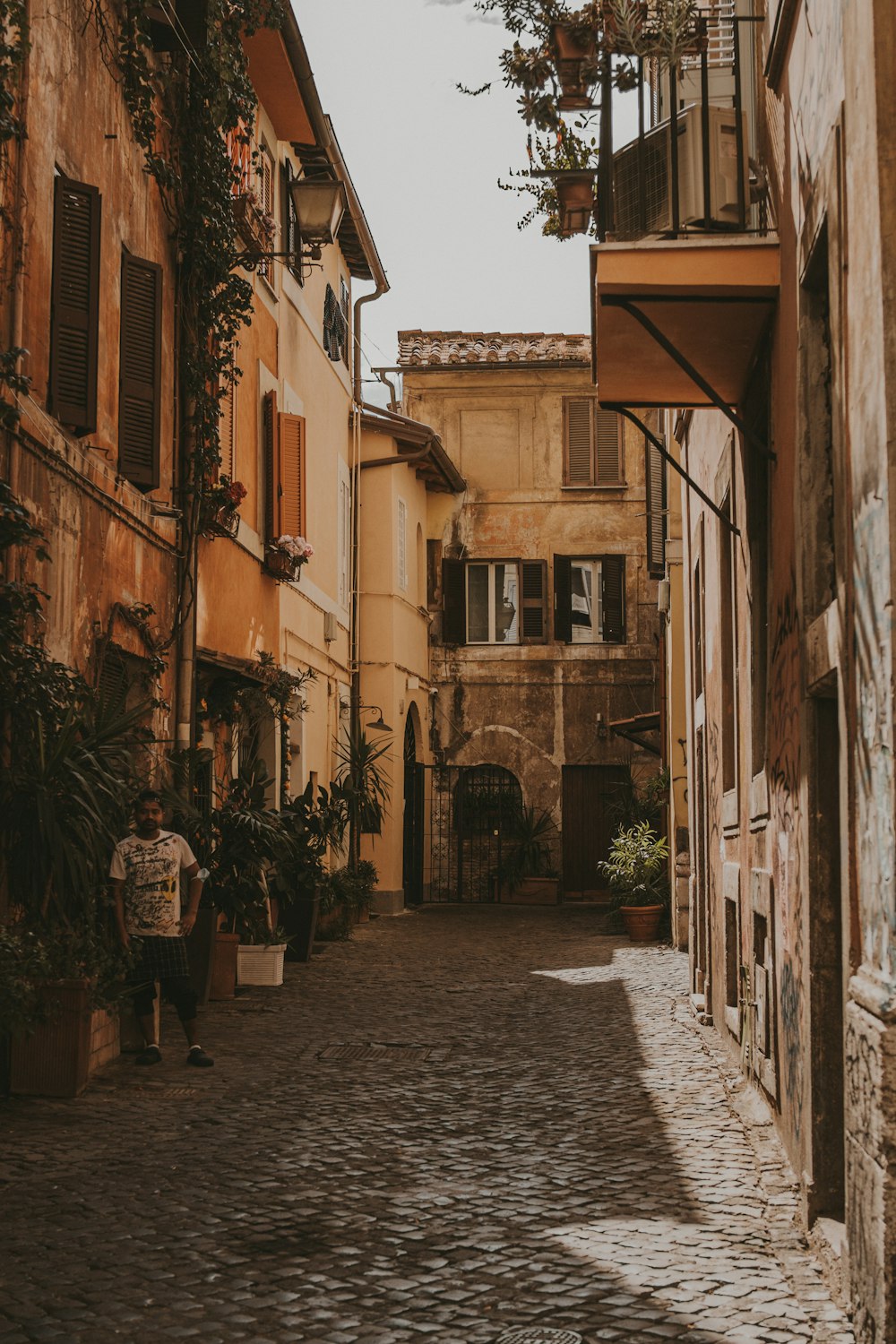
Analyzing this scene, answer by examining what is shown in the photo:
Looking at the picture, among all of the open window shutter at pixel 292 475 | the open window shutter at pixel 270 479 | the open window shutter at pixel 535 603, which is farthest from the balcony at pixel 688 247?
the open window shutter at pixel 535 603

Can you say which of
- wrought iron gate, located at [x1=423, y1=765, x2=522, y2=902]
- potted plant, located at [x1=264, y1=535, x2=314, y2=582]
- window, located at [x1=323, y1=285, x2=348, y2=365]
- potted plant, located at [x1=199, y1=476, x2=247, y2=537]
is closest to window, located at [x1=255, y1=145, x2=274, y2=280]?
potted plant, located at [x1=264, y1=535, x2=314, y2=582]

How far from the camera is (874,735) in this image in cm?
404

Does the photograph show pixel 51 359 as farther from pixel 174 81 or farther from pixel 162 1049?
pixel 162 1049

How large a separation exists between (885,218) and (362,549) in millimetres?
19034

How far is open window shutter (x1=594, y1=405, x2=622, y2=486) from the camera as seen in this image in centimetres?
2619

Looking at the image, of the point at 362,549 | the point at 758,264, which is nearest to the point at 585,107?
the point at 758,264

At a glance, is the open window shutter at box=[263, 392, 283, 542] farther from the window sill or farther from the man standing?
the window sill

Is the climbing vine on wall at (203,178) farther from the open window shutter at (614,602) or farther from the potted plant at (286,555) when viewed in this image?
the open window shutter at (614,602)

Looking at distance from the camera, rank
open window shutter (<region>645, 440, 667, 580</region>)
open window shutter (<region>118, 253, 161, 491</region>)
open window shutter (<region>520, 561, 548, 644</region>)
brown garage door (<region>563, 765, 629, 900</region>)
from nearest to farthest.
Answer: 1. open window shutter (<region>118, 253, 161, 491</region>)
2. open window shutter (<region>645, 440, 667, 580</region>)
3. brown garage door (<region>563, 765, 629, 900</region>)
4. open window shutter (<region>520, 561, 548, 644</region>)

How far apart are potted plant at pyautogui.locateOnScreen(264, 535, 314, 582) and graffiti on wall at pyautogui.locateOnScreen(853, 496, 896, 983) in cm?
1118

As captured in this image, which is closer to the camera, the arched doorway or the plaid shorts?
the plaid shorts

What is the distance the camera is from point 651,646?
25.6 meters

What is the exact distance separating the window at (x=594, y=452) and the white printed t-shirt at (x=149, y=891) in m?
18.2

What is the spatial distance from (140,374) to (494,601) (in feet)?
52.1
